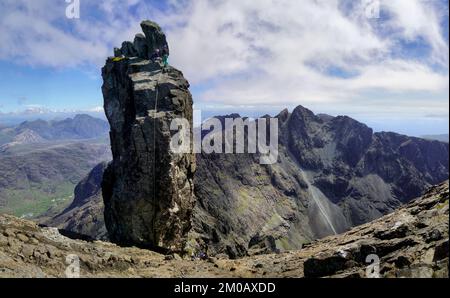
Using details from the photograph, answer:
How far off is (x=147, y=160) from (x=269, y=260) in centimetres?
2638

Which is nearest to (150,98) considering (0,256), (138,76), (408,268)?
(138,76)

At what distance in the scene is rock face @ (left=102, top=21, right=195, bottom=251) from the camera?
222ft

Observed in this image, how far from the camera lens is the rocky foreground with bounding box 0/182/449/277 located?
3609 cm

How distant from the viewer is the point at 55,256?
46.5 meters

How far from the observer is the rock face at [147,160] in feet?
222

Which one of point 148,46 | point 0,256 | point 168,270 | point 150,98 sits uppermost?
point 148,46

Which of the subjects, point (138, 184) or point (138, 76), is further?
point (138, 76)

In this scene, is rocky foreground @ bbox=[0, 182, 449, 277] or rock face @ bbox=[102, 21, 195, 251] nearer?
rocky foreground @ bbox=[0, 182, 449, 277]

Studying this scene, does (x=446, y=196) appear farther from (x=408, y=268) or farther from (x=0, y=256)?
(x=0, y=256)

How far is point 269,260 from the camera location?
180ft

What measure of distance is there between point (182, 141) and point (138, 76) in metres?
14.9

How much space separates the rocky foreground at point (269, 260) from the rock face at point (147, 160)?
29.3 feet

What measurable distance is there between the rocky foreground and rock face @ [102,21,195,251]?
894 cm
